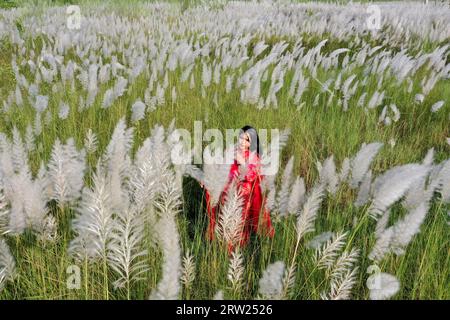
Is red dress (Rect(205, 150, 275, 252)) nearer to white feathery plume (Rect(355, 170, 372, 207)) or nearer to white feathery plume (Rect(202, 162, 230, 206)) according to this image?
white feathery plume (Rect(202, 162, 230, 206))

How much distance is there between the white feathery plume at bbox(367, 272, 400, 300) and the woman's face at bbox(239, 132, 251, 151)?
0.68 meters

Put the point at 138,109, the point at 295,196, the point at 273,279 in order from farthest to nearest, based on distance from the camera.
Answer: the point at 138,109
the point at 295,196
the point at 273,279

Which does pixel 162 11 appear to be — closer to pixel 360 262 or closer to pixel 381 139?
pixel 381 139

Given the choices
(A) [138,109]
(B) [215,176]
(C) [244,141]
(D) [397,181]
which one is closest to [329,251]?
(D) [397,181]

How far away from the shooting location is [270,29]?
587 cm

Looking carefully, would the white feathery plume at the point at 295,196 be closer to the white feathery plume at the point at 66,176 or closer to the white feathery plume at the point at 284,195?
the white feathery plume at the point at 284,195

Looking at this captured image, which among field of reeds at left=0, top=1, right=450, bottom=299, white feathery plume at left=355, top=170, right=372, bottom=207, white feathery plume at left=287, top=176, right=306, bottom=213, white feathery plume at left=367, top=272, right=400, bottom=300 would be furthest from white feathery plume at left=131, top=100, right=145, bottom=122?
white feathery plume at left=367, top=272, right=400, bottom=300

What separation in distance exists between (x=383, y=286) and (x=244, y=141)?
73 centimetres

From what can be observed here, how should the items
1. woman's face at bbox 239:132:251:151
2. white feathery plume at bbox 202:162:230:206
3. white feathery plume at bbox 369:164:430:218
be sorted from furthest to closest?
1. woman's face at bbox 239:132:251:151
2. white feathery plume at bbox 202:162:230:206
3. white feathery plume at bbox 369:164:430:218

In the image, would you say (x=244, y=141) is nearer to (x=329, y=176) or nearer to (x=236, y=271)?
(x=329, y=176)

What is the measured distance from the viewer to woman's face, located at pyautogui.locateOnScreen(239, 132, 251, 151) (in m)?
1.55

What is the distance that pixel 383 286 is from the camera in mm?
1045

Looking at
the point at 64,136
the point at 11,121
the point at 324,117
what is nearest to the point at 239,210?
the point at 64,136
